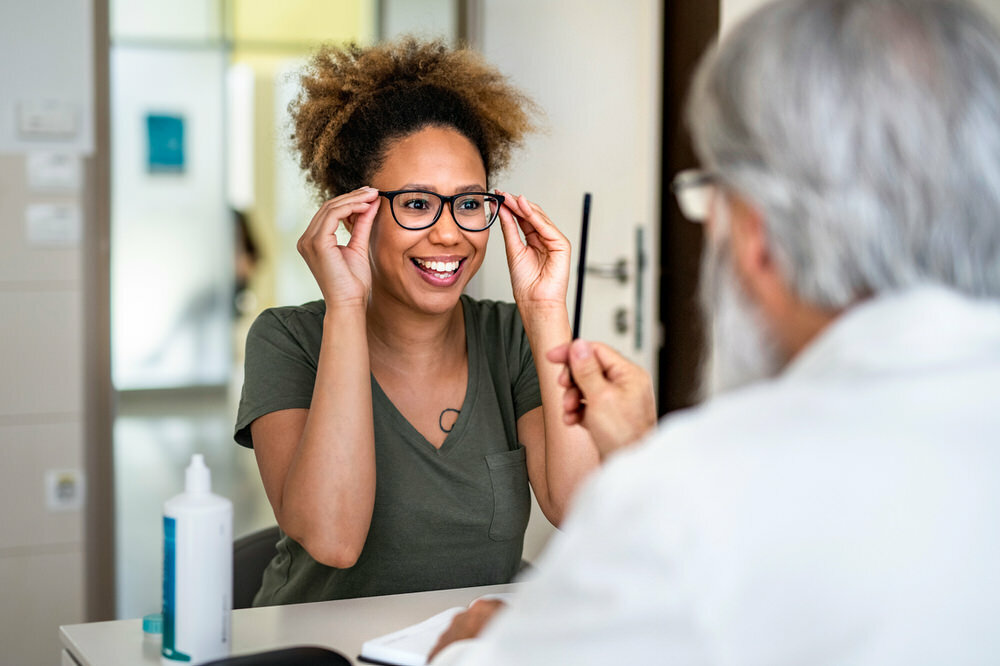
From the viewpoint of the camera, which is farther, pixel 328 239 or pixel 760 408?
pixel 328 239

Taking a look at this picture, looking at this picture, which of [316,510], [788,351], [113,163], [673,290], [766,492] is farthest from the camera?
[673,290]

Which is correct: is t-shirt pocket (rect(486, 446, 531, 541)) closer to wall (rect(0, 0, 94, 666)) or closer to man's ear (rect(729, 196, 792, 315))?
man's ear (rect(729, 196, 792, 315))

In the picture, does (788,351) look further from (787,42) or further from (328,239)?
(328,239)

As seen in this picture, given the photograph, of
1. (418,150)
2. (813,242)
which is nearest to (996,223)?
(813,242)

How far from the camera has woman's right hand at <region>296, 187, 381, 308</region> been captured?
1.45m

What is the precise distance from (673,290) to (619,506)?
8.50 feet

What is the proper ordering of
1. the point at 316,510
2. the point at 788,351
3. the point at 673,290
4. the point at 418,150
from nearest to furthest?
the point at 788,351 < the point at 316,510 < the point at 418,150 < the point at 673,290

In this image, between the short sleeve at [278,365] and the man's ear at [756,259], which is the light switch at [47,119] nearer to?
the short sleeve at [278,365]

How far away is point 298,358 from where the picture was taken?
155 cm

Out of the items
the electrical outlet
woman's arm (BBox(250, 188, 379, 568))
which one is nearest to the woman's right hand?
woman's arm (BBox(250, 188, 379, 568))

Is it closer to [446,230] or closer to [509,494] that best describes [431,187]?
[446,230]

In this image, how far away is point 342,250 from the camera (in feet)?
4.92

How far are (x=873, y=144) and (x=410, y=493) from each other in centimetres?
101

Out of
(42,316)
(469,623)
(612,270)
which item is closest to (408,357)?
(469,623)
